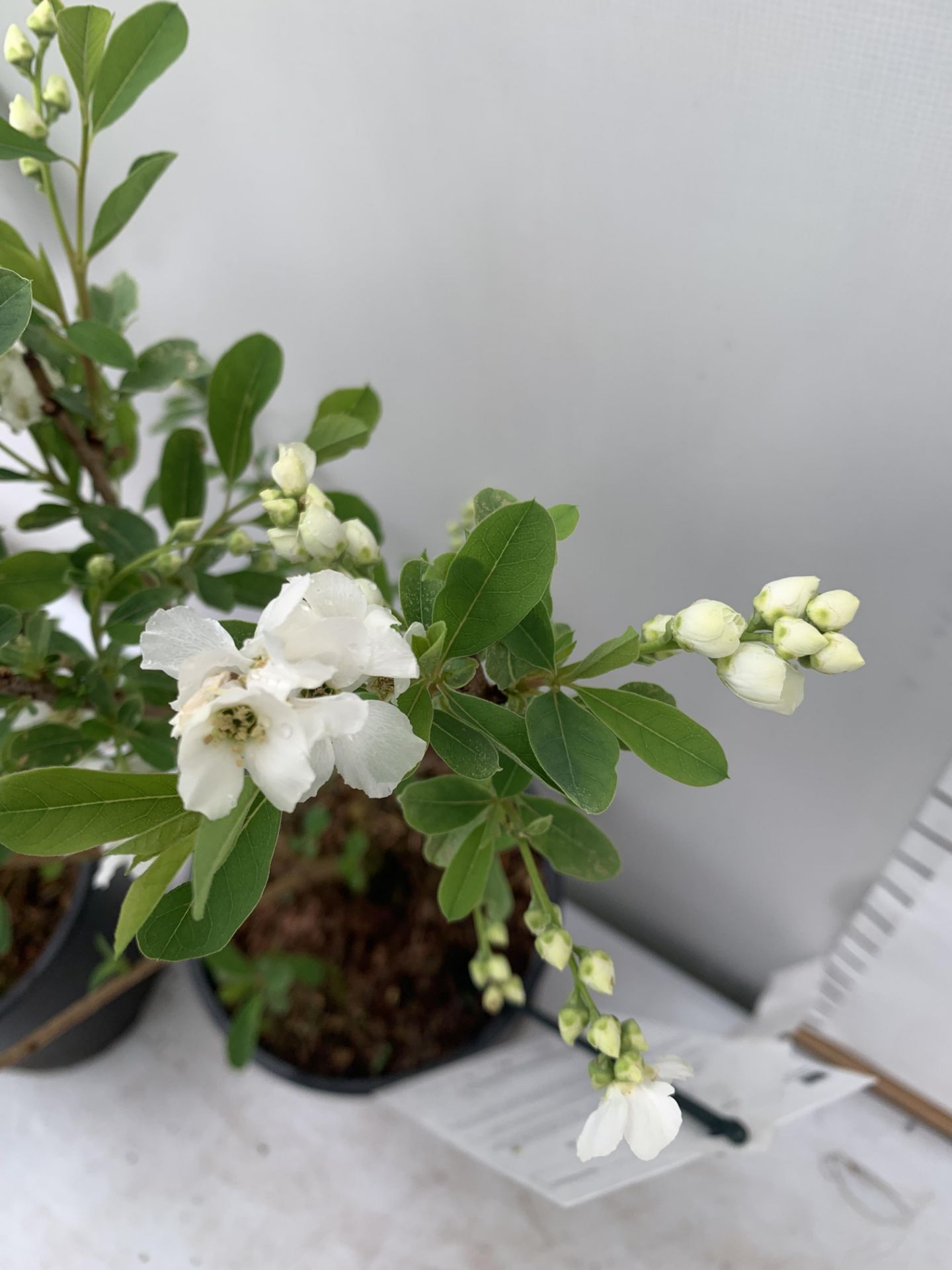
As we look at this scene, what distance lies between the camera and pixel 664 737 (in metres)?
0.38

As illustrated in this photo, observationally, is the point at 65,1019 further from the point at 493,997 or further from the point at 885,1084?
the point at 885,1084

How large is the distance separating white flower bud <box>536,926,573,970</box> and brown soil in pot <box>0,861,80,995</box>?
660 mm

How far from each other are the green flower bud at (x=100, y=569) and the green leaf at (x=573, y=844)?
1.06 feet

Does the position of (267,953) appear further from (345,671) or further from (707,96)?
(707,96)

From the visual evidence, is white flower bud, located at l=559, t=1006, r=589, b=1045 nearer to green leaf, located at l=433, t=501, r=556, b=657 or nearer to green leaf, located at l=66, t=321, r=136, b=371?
green leaf, located at l=433, t=501, r=556, b=657

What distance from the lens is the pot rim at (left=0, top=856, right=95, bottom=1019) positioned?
2.63 ft

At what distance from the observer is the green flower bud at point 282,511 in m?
0.40

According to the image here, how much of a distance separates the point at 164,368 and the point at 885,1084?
944 millimetres

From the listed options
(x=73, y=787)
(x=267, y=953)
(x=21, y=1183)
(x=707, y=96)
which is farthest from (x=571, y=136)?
(x=21, y=1183)

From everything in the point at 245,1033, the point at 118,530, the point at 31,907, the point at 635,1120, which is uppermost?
the point at 118,530

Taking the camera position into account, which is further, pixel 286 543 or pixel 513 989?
pixel 513 989

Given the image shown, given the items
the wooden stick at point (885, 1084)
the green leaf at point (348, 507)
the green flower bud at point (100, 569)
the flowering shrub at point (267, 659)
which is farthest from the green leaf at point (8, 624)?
the wooden stick at point (885, 1084)

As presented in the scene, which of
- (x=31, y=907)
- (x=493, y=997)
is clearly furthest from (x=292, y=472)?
(x=31, y=907)

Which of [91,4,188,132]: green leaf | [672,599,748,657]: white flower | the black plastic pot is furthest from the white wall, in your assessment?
the black plastic pot
